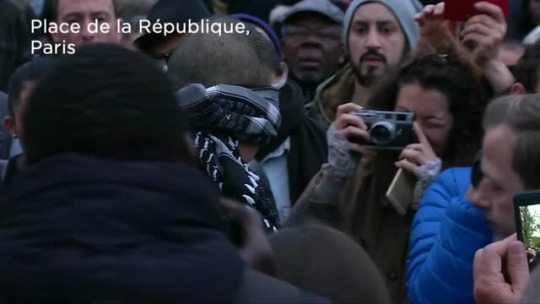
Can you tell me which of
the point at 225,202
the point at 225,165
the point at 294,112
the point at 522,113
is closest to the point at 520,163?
the point at 522,113

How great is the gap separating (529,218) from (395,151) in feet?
5.72

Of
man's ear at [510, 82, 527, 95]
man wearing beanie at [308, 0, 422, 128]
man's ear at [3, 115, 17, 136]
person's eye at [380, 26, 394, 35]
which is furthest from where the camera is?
person's eye at [380, 26, 394, 35]

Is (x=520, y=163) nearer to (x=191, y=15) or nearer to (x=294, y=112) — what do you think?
(x=294, y=112)

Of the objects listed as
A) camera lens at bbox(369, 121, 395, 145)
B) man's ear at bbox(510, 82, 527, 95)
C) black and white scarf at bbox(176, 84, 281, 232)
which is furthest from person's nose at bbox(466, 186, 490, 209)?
camera lens at bbox(369, 121, 395, 145)

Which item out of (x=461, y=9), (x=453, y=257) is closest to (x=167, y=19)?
(x=461, y=9)

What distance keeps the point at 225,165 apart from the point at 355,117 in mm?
1183

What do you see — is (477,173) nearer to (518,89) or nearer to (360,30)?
(518,89)

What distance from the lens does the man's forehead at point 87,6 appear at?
540 cm

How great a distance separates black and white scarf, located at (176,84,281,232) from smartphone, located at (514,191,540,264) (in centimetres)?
67

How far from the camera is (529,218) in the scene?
2611mm

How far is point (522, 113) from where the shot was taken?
305cm

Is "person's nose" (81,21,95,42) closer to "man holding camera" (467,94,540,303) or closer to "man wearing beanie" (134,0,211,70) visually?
"man wearing beanie" (134,0,211,70)

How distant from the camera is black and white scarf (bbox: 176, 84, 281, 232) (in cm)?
316

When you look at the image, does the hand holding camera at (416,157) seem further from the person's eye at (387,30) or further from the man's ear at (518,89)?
the person's eye at (387,30)
